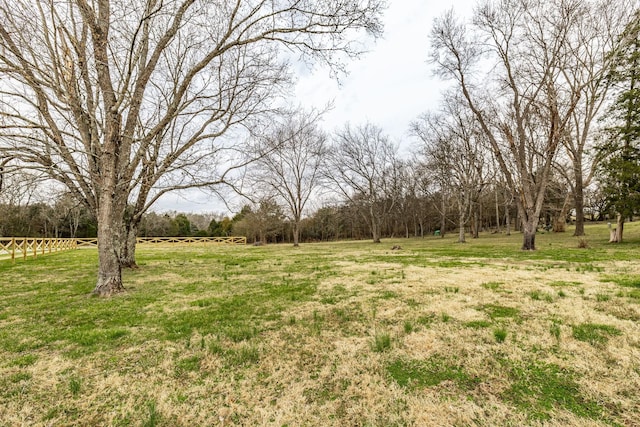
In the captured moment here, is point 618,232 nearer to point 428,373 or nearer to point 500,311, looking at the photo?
point 500,311

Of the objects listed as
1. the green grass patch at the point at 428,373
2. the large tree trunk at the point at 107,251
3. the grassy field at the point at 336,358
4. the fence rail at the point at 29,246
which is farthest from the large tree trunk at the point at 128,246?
the green grass patch at the point at 428,373

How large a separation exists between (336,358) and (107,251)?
6033 mm

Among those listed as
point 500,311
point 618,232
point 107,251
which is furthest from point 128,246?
point 618,232

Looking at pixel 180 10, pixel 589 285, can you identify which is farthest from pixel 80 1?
pixel 589 285

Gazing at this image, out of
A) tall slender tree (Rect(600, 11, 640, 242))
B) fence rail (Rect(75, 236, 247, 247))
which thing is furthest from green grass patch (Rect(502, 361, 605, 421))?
fence rail (Rect(75, 236, 247, 247))

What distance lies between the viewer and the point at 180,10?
638 centimetres

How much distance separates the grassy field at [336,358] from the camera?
2393 millimetres

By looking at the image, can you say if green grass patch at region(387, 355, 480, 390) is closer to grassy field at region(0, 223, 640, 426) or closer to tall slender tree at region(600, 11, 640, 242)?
grassy field at region(0, 223, 640, 426)

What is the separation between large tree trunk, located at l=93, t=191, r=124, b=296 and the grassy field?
61 centimetres

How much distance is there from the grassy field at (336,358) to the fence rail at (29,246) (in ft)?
47.3

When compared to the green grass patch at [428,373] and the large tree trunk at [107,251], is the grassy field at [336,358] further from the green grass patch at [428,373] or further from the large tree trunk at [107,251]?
the large tree trunk at [107,251]

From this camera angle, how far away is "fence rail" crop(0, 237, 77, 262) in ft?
53.2

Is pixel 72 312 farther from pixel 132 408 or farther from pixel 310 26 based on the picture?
pixel 310 26

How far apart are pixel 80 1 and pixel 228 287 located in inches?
264
